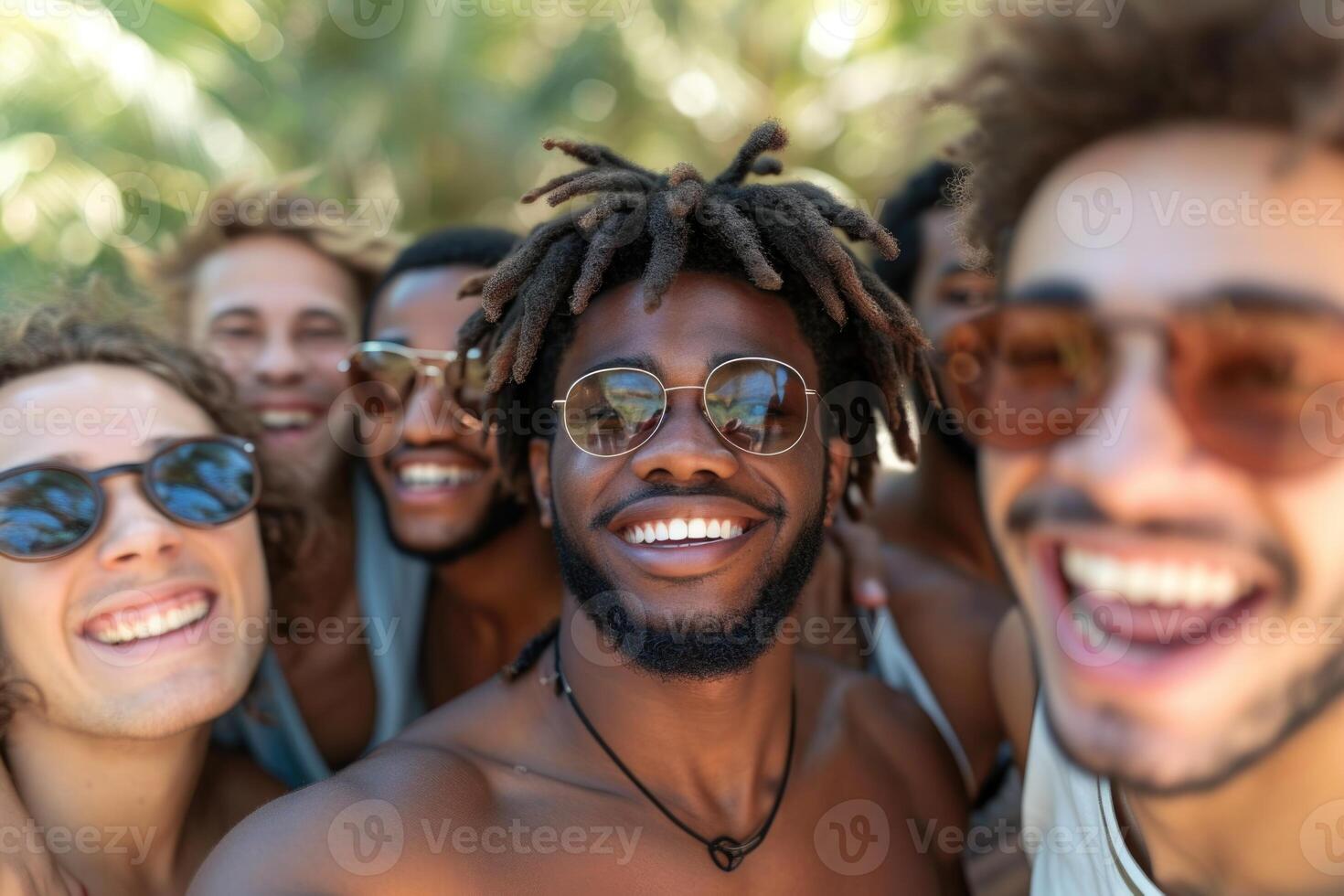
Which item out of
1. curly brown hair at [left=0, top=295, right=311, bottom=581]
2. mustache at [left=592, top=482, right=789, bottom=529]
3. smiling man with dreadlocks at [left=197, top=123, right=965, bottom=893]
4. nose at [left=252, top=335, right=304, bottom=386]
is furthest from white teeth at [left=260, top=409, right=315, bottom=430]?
mustache at [left=592, top=482, right=789, bottom=529]

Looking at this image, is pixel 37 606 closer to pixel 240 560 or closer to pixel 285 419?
pixel 240 560

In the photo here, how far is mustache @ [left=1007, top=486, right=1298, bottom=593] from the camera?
5.47ft

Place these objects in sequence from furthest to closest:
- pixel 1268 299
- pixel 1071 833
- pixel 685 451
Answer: pixel 685 451 → pixel 1071 833 → pixel 1268 299

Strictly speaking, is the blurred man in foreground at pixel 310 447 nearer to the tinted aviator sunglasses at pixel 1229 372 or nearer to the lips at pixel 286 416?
the lips at pixel 286 416

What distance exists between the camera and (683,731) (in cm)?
278

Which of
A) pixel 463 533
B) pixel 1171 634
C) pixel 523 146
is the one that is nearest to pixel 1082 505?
pixel 1171 634

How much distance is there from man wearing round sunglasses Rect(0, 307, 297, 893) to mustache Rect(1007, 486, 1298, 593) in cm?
226

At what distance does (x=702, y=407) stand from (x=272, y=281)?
A: 280 centimetres

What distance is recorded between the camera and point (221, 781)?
134 inches

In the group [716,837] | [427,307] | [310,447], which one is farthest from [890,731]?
[310,447]

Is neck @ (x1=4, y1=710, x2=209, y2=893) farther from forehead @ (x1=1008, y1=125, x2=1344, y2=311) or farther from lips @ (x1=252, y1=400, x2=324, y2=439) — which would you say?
forehead @ (x1=1008, y1=125, x2=1344, y2=311)

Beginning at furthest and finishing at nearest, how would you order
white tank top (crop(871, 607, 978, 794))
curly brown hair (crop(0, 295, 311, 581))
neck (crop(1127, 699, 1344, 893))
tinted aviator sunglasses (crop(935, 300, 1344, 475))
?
white tank top (crop(871, 607, 978, 794)) < curly brown hair (crop(0, 295, 311, 581)) < neck (crop(1127, 699, 1344, 893)) < tinted aviator sunglasses (crop(935, 300, 1344, 475))

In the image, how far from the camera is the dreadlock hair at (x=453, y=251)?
4.16m

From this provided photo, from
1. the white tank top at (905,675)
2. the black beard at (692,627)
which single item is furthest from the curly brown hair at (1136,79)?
the white tank top at (905,675)
